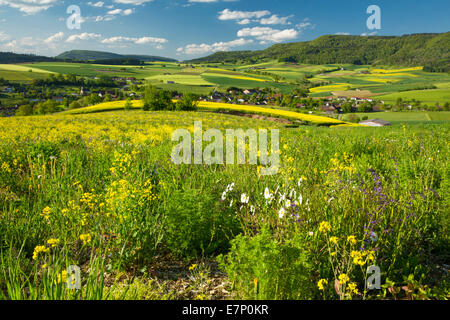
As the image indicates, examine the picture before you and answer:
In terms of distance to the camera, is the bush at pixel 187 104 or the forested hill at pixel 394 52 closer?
the bush at pixel 187 104

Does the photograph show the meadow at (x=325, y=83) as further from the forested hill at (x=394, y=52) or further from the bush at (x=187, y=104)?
the bush at (x=187, y=104)

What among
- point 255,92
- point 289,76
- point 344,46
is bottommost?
point 255,92

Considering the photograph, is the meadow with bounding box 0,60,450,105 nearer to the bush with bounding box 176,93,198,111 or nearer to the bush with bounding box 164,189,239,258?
the bush with bounding box 176,93,198,111

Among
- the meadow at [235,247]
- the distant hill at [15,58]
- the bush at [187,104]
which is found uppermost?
the distant hill at [15,58]

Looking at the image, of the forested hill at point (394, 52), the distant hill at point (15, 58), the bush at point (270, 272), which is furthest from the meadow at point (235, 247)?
the distant hill at point (15, 58)

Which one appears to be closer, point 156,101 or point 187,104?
point 156,101

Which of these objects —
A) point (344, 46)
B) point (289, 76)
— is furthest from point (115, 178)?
point (344, 46)

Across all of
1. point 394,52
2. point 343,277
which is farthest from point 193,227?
point 394,52

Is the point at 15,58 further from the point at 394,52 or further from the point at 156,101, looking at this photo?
the point at 394,52

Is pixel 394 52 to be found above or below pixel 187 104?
above

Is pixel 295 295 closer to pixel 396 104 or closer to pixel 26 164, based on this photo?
pixel 26 164

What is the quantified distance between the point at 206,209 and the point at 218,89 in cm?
8585

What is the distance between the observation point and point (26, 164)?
6.75 metres
